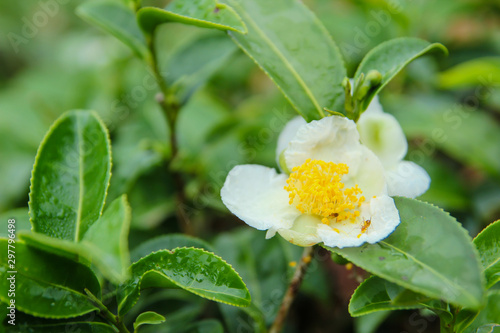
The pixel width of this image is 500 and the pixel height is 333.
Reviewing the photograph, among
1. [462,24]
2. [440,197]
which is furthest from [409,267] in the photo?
[462,24]

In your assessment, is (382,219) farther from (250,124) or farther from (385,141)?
(250,124)

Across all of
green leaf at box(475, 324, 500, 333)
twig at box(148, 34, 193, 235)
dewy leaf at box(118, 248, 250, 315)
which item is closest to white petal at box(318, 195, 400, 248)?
dewy leaf at box(118, 248, 250, 315)

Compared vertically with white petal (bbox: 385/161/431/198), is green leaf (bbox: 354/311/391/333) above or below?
below

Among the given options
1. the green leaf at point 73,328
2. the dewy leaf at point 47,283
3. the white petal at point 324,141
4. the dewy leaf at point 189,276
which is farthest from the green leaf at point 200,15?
the green leaf at point 73,328

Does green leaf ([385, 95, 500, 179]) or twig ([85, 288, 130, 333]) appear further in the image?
green leaf ([385, 95, 500, 179])

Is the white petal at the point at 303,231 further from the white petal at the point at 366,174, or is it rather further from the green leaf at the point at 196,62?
the green leaf at the point at 196,62

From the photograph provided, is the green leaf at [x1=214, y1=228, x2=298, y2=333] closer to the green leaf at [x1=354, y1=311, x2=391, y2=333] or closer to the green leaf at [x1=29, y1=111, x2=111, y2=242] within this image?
the green leaf at [x1=354, y1=311, x2=391, y2=333]

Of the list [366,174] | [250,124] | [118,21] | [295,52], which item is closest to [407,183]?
[366,174]
